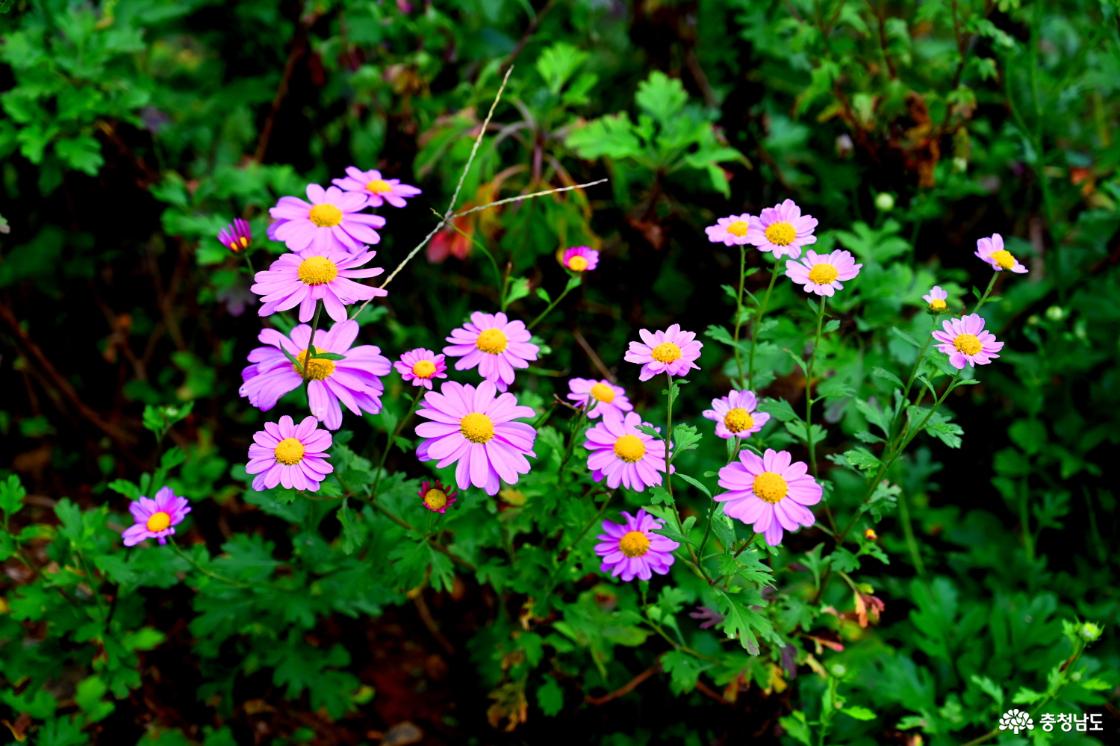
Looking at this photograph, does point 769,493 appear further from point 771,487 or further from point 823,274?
point 823,274

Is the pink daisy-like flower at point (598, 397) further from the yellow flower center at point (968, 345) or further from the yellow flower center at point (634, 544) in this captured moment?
the yellow flower center at point (968, 345)

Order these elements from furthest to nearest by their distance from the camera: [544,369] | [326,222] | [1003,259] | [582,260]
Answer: [544,369], [582,260], [326,222], [1003,259]

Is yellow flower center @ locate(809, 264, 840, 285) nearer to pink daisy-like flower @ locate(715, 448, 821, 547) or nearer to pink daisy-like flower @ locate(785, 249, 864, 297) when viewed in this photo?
pink daisy-like flower @ locate(785, 249, 864, 297)

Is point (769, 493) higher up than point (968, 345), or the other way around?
point (968, 345)

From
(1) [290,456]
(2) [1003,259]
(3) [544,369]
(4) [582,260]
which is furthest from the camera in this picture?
(3) [544,369]

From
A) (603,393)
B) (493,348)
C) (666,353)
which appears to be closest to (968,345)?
(666,353)

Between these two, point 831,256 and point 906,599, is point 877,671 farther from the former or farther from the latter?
point 831,256

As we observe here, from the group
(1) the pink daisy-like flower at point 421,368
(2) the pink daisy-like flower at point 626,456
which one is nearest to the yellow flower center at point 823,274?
(2) the pink daisy-like flower at point 626,456
